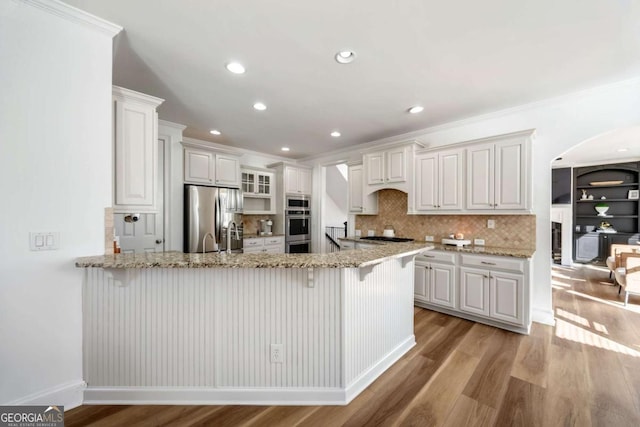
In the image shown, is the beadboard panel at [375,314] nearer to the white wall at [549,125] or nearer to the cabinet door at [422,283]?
the cabinet door at [422,283]

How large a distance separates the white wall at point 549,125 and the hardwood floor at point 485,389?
2.22 ft

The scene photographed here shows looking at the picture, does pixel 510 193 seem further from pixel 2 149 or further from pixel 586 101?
pixel 2 149

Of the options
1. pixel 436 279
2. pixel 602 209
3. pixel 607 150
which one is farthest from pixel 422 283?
pixel 602 209

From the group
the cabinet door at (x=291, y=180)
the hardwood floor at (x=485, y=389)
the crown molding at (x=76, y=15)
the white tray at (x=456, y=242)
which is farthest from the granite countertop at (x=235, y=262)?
the cabinet door at (x=291, y=180)

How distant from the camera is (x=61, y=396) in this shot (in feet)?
5.48

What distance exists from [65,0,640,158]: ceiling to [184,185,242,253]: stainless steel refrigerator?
123cm

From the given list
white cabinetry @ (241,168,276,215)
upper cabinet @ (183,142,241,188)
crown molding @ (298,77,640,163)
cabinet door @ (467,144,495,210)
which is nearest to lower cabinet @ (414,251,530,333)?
cabinet door @ (467,144,495,210)

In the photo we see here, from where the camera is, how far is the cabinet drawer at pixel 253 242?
15.5 ft

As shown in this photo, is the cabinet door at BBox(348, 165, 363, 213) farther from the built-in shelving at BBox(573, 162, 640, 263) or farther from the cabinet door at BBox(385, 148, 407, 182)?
the built-in shelving at BBox(573, 162, 640, 263)

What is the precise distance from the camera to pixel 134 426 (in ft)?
5.11

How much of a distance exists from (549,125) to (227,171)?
4.63 metres

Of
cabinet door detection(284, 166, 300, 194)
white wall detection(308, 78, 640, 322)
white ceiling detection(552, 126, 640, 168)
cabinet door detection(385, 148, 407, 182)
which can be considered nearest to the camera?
white wall detection(308, 78, 640, 322)

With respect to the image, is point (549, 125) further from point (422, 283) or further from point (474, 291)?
point (422, 283)

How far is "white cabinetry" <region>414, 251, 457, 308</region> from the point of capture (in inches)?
129
